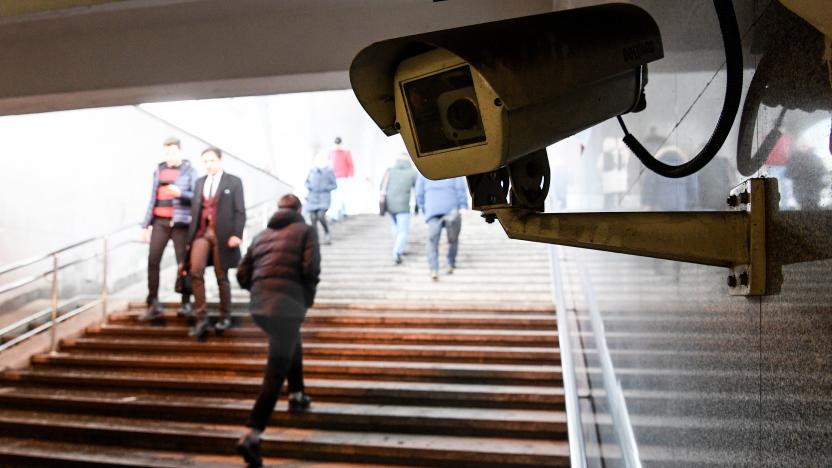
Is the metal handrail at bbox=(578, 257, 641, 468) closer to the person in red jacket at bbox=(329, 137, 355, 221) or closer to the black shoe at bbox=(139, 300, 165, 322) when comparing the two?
the black shoe at bbox=(139, 300, 165, 322)

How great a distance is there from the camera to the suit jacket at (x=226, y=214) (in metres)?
6.26

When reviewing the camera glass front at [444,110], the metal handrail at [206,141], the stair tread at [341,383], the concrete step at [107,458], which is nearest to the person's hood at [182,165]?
the stair tread at [341,383]

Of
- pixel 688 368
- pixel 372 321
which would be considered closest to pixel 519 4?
pixel 688 368

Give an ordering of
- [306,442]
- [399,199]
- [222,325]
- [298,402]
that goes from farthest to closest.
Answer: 1. [399,199]
2. [222,325]
3. [298,402]
4. [306,442]

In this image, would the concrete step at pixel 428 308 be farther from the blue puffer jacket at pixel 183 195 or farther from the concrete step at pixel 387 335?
the blue puffer jacket at pixel 183 195

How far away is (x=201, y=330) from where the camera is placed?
6.38 metres

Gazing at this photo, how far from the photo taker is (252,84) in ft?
10.3

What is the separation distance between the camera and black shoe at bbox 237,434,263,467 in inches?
166

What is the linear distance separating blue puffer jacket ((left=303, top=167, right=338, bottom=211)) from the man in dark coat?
4.89 meters

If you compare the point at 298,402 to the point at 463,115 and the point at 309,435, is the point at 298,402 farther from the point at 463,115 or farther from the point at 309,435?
the point at 463,115

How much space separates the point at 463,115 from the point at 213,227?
18.2ft

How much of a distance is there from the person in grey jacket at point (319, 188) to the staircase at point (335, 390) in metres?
2.48

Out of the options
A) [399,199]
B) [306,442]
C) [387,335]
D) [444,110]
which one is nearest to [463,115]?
[444,110]

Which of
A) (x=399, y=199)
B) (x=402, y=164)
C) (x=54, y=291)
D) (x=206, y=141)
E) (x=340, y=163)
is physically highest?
(x=206, y=141)
